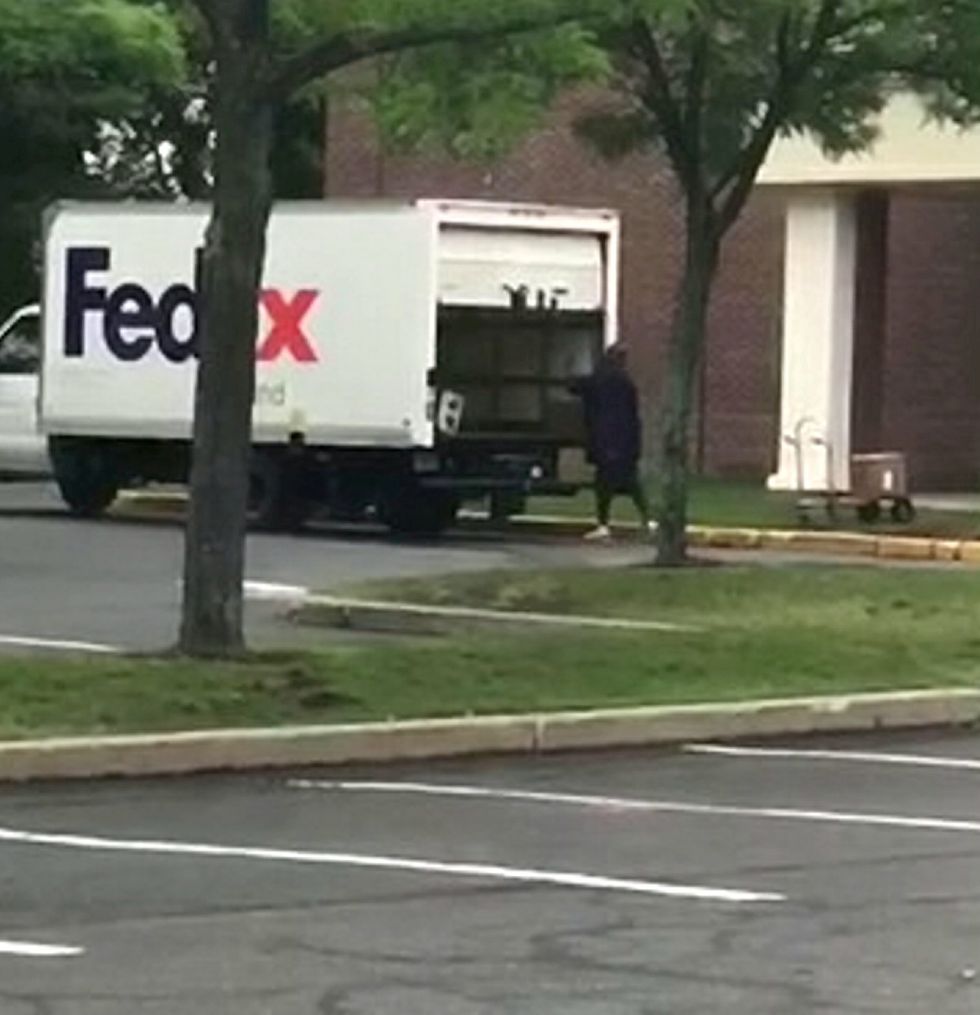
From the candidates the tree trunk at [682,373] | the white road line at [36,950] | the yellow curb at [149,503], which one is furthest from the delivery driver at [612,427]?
the white road line at [36,950]

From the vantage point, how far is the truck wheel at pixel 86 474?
3269 centimetres

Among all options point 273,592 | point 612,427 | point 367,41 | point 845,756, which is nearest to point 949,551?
point 612,427

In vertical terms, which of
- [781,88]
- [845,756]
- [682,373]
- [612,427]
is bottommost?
[845,756]

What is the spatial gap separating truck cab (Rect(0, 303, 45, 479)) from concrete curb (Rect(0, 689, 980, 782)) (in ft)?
59.9

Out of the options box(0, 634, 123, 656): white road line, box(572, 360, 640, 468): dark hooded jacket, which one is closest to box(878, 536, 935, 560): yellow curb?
box(572, 360, 640, 468): dark hooded jacket

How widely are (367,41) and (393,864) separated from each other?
20.8ft

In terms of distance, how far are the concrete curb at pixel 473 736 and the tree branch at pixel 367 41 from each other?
138 inches

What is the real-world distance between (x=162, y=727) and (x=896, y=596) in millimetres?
8280

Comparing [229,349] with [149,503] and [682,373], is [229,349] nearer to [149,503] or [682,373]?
[682,373]

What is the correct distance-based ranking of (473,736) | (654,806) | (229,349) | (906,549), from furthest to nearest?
(906,549) < (229,349) < (473,736) < (654,806)

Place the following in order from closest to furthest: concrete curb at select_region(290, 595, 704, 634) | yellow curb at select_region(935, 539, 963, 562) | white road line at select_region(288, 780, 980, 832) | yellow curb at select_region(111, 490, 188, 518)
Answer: white road line at select_region(288, 780, 980, 832), concrete curb at select_region(290, 595, 704, 634), yellow curb at select_region(935, 539, 963, 562), yellow curb at select_region(111, 490, 188, 518)

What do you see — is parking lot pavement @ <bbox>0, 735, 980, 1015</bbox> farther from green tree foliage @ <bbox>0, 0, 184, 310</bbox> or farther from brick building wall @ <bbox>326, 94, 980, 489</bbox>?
brick building wall @ <bbox>326, 94, 980, 489</bbox>

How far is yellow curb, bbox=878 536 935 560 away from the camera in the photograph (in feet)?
95.2

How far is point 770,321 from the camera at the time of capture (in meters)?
40.2
